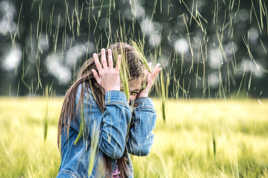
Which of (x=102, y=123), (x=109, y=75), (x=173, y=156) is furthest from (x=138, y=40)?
(x=173, y=156)

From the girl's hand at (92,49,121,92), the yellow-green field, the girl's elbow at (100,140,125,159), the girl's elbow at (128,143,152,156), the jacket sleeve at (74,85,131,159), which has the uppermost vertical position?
the girl's hand at (92,49,121,92)

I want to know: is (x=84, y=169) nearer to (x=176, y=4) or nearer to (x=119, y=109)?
(x=119, y=109)

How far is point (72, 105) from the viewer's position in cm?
63

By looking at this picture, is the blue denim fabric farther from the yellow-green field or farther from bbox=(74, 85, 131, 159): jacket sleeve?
the yellow-green field

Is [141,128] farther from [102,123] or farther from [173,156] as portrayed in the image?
[173,156]

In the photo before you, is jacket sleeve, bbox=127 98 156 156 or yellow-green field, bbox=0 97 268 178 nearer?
jacket sleeve, bbox=127 98 156 156

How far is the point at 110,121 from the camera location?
2.00ft

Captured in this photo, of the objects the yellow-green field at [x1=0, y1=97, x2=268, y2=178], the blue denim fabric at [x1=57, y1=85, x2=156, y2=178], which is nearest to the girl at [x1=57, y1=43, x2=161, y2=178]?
the blue denim fabric at [x1=57, y1=85, x2=156, y2=178]

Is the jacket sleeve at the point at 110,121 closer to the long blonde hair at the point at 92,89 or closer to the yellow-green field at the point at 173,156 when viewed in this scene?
the long blonde hair at the point at 92,89

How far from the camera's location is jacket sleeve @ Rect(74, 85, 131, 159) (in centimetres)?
59

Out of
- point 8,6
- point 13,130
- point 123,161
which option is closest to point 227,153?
point 123,161

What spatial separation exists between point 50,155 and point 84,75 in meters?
0.52

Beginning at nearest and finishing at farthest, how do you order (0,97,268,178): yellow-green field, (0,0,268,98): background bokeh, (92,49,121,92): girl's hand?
(0,0,268,98): background bokeh
(92,49,121,92): girl's hand
(0,97,268,178): yellow-green field

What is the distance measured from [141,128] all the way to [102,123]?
0.13m
